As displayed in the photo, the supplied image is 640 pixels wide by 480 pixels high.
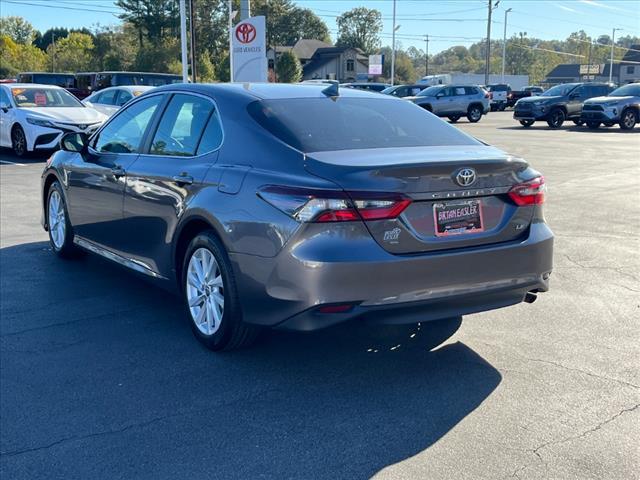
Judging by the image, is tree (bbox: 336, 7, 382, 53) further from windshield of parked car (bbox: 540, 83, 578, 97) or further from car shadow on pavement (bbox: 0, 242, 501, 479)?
car shadow on pavement (bbox: 0, 242, 501, 479)

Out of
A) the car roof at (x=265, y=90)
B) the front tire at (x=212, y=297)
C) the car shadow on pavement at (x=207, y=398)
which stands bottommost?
the car shadow on pavement at (x=207, y=398)

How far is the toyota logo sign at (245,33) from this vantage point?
1877cm

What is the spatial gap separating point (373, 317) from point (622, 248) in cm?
475

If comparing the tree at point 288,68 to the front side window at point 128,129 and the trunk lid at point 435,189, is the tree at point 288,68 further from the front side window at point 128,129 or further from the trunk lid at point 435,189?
the trunk lid at point 435,189

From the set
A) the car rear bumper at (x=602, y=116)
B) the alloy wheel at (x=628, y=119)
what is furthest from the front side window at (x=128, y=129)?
the alloy wheel at (x=628, y=119)

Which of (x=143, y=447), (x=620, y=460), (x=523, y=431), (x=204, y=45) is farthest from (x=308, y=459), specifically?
(x=204, y=45)

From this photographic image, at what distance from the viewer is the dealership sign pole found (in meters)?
18.7

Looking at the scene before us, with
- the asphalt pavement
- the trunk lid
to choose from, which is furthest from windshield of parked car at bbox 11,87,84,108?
the trunk lid

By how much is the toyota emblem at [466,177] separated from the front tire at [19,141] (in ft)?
47.5

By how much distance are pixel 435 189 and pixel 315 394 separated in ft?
4.39

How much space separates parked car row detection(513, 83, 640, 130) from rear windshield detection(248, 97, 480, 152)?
24106mm

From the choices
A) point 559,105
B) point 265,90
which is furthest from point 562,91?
point 265,90

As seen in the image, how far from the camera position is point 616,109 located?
26891mm

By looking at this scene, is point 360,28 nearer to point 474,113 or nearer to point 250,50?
point 474,113
